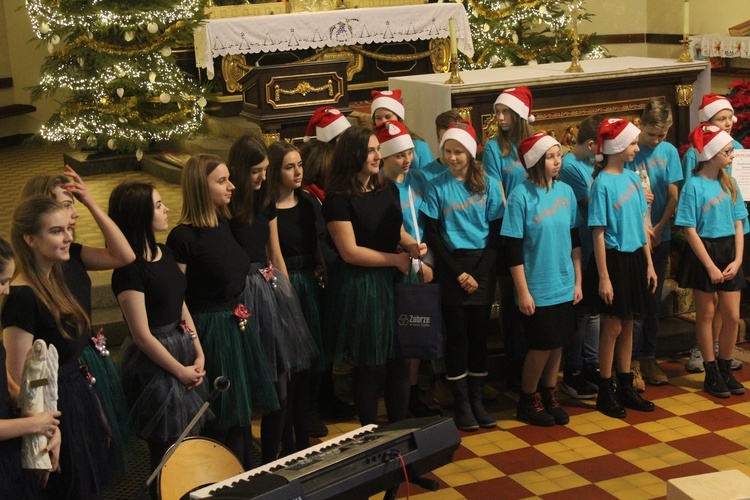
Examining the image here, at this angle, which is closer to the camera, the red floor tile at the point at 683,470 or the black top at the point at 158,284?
the black top at the point at 158,284

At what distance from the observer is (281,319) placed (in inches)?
168

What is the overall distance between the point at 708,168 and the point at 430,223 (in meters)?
1.45

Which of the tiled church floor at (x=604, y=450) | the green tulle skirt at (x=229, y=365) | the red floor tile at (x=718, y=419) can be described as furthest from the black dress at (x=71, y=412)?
the red floor tile at (x=718, y=419)

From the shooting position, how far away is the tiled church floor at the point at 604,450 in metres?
4.23

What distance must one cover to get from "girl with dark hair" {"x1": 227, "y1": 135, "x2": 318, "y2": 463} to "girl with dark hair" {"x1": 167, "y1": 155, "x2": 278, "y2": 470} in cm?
10

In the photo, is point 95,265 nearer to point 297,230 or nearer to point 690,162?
point 297,230

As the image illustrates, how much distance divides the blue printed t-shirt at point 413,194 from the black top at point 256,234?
660 mm

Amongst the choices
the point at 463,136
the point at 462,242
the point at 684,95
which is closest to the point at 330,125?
the point at 463,136

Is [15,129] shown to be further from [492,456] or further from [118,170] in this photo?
[492,456]

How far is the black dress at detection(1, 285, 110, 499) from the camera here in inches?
129

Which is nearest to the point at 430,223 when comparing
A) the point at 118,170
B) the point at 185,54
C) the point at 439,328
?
the point at 439,328

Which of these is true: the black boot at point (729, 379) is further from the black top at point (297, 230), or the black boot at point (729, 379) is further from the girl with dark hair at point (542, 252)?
the black top at point (297, 230)

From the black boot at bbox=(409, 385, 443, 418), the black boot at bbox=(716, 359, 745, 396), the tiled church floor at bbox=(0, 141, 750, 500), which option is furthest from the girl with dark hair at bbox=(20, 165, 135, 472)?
the black boot at bbox=(716, 359, 745, 396)

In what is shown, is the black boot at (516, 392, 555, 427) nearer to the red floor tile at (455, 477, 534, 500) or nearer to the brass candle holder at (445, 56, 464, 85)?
the red floor tile at (455, 477, 534, 500)
